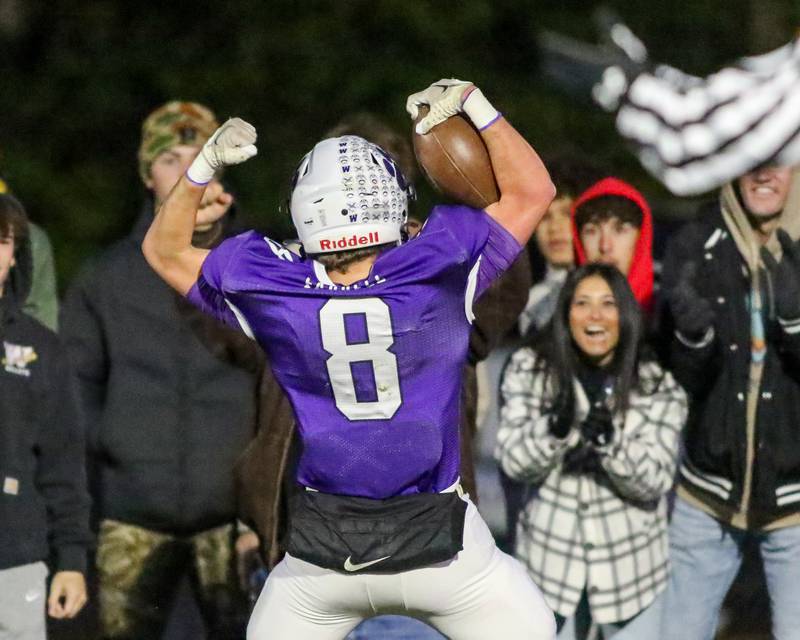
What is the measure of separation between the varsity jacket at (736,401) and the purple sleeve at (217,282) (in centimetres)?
182

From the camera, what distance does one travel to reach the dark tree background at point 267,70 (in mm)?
13625

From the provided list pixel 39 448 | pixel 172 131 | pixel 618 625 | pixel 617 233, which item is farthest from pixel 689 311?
pixel 39 448

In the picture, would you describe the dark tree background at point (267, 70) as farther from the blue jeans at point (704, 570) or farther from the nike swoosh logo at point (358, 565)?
the nike swoosh logo at point (358, 565)

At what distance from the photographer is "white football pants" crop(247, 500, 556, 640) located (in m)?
5.27

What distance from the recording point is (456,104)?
534 centimetres

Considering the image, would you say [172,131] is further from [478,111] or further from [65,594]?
[478,111]

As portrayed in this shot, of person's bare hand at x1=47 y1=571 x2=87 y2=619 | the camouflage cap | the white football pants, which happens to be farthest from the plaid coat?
the camouflage cap

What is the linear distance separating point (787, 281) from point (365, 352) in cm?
184

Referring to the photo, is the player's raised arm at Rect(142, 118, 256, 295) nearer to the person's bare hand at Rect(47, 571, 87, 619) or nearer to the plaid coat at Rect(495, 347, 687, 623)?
the person's bare hand at Rect(47, 571, 87, 619)

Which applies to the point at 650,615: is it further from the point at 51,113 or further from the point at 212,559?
the point at 51,113

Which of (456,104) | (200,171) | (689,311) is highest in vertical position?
(456,104)

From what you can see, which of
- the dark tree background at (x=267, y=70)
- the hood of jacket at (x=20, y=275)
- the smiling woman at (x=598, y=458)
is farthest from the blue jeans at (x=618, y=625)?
the dark tree background at (x=267, y=70)

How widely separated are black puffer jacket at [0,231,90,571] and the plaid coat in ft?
4.76

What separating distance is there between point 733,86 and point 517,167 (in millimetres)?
2091
